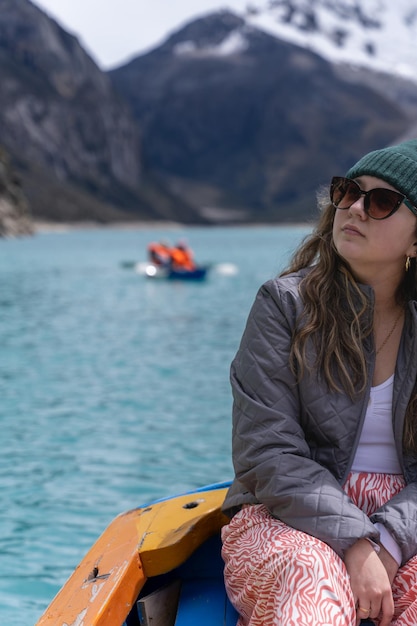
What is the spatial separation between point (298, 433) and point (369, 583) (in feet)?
1.36

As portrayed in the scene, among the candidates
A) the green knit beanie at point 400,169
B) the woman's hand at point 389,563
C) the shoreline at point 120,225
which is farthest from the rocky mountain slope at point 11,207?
the woman's hand at point 389,563

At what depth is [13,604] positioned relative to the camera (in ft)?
15.4

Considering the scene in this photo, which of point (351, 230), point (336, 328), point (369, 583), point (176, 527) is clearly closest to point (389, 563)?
point (369, 583)

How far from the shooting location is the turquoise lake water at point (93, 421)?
5.59 meters

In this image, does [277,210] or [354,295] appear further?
[277,210]

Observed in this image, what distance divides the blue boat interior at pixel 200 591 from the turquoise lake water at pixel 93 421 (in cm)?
95

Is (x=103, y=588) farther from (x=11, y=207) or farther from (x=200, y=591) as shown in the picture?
(x=11, y=207)

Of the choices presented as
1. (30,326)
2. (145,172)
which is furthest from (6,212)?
(145,172)

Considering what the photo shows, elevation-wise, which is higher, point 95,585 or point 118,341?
point 95,585

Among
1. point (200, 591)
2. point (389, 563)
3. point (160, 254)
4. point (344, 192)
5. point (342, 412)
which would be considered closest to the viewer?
point (389, 563)

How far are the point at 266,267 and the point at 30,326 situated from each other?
20.9 meters

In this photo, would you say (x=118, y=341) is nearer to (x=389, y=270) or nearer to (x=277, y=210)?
(x=389, y=270)

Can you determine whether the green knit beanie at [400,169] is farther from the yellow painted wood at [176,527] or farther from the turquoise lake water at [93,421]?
the yellow painted wood at [176,527]

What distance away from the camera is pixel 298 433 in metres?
2.30
